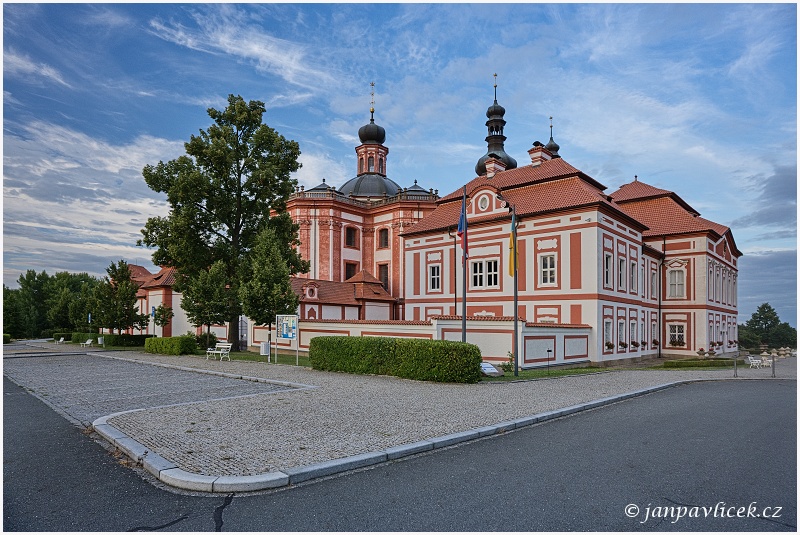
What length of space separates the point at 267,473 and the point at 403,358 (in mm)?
10842

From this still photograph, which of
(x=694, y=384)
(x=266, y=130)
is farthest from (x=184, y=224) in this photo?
(x=694, y=384)

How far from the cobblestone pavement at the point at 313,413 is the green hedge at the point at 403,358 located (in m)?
0.56

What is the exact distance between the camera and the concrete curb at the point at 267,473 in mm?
6246

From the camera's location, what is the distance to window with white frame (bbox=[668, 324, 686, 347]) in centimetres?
3719

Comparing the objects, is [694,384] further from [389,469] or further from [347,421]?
[389,469]

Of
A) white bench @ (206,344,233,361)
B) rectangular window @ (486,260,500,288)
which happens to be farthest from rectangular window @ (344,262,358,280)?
white bench @ (206,344,233,361)

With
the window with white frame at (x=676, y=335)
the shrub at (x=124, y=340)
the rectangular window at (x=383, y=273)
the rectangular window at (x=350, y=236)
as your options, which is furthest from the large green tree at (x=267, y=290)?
the window with white frame at (x=676, y=335)

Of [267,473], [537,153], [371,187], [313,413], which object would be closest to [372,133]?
[371,187]

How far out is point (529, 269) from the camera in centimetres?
3031

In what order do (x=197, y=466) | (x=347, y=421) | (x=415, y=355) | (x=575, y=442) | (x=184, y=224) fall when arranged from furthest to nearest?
(x=184, y=224) → (x=415, y=355) → (x=347, y=421) → (x=575, y=442) → (x=197, y=466)

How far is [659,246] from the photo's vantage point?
3841 centimetres

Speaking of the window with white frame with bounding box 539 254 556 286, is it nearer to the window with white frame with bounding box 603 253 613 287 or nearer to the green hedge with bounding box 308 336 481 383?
the window with white frame with bounding box 603 253 613 287

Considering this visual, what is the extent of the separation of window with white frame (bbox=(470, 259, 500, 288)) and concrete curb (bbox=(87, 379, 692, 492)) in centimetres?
2192

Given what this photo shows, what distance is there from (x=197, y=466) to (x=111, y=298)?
132 feet
